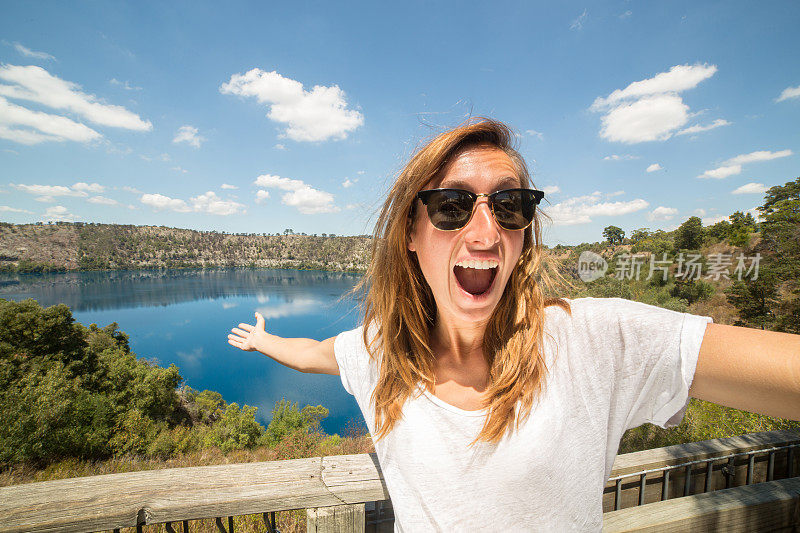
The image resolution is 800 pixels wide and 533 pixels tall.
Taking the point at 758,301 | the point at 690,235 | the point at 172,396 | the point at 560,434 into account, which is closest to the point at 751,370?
the point at 560,434

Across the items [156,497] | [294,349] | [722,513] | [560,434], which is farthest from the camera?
[294,349]

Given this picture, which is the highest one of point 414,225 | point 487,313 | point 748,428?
point 414,225

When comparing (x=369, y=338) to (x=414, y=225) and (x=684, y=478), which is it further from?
(x=684, y=478)

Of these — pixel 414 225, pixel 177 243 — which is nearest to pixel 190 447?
pixel 414 225

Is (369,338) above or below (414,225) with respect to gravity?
below

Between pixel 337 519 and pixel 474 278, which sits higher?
pixel 474 278

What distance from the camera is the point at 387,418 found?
104cm

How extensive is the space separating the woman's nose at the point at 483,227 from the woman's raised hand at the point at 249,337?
1368mm

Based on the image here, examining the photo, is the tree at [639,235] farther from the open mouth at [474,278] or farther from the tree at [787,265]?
the open mouth at [474,278]

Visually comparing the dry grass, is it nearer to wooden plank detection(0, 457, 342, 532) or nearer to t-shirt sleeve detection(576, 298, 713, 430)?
wooden plank detection(0, 457, 342, 532)

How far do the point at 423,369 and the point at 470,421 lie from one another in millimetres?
241

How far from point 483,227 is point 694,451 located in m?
1.41

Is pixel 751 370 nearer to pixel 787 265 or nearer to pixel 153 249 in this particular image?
pixel 787 265

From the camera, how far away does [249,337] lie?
193cm
